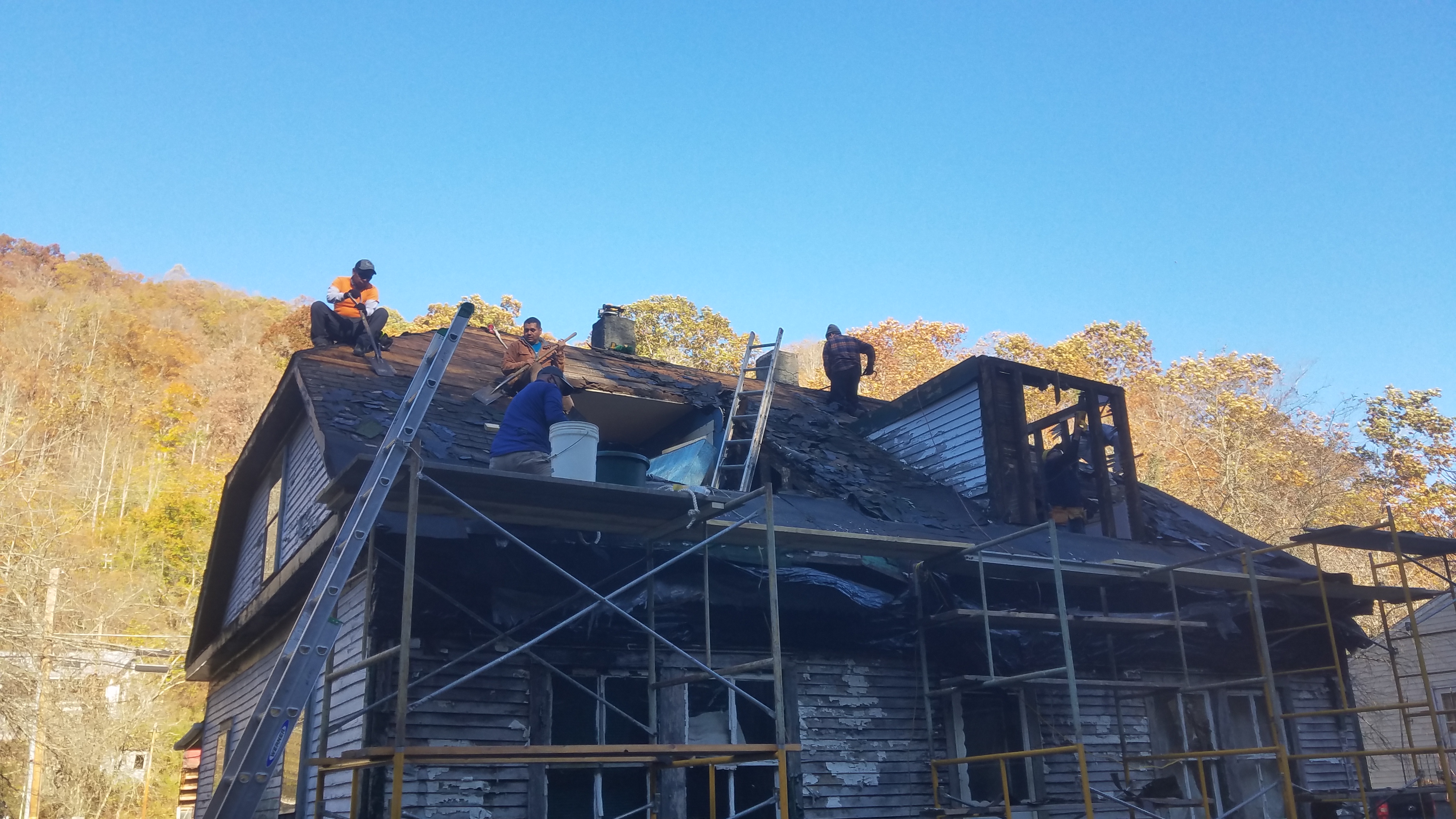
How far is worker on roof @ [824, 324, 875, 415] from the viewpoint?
558 inches

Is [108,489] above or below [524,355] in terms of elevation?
above

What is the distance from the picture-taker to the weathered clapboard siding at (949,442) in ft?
38.3

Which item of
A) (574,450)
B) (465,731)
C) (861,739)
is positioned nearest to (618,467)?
(574,450)

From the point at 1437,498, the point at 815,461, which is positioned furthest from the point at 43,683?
the point at 1437,498

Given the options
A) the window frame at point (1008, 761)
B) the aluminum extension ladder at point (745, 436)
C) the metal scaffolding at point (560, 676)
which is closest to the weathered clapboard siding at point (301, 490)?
the metal scaffolding at point (560, 676)

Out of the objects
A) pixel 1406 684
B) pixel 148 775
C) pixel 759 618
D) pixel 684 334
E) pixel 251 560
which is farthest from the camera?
pixel 684 334

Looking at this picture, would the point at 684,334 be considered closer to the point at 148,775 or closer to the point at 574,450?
the point at 148,775

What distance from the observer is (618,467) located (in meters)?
7.13

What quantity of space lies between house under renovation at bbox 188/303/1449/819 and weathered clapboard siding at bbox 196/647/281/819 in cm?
8

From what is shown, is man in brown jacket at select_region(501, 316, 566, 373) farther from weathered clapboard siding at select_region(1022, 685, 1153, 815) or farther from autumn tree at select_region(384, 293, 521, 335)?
autumn tree at select_region(384, 293, 521, 335)

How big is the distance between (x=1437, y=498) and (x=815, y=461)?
95.8 feet

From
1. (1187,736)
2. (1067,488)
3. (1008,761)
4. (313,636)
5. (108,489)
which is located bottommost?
(1008,761)

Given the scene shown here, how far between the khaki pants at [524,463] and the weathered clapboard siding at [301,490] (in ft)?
7.84

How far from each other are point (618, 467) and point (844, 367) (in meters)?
7.51
